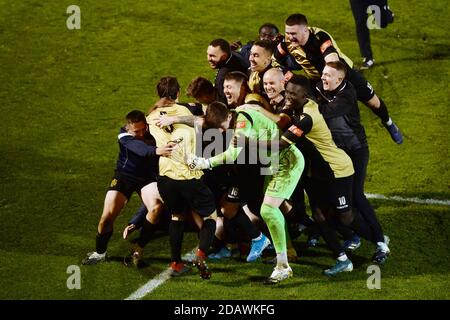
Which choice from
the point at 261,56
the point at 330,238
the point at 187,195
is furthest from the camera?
the point at 261,56

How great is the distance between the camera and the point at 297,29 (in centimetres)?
1067

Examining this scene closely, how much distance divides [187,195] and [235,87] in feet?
4.19

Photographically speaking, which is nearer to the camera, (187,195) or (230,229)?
(187,195)

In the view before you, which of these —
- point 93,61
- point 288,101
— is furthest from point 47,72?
point 288,101

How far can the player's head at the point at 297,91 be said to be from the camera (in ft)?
30.5

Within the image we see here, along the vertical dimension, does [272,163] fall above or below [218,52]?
below

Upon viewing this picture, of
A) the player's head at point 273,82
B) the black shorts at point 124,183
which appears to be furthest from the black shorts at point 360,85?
the black shorts at point 124,183

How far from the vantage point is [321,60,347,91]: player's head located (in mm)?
9578

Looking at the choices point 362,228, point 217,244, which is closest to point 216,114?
point 217,244

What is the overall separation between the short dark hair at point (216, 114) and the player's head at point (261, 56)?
1088 mm

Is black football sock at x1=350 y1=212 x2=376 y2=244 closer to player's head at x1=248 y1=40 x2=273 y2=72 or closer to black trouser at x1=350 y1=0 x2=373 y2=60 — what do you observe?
player's head at x1=248 y1=40 x2=273 y2=72

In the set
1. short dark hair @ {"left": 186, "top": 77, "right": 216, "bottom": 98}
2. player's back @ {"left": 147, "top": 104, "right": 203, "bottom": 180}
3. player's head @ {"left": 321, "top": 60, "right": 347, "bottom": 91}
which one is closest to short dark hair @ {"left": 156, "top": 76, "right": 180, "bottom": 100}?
player's back @ {"left": 147, "top": 104, "right": 203, "bottom": 180}

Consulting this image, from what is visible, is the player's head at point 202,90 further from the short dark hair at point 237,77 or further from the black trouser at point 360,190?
the black trouser at point 360,190

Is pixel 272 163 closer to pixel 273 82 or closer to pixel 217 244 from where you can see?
pixel 273 82
